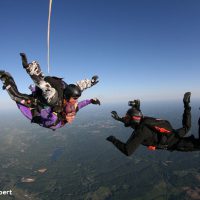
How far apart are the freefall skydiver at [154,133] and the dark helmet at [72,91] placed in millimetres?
1013

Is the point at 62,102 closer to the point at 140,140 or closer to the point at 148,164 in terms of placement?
the point at 140,140

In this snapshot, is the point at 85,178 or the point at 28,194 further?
the point at 85,178

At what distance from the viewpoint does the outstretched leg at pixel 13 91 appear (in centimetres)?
579

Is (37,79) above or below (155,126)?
above

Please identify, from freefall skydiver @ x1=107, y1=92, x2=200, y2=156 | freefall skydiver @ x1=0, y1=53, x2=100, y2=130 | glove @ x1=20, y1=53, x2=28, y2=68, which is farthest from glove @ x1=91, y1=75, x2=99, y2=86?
glove @ x1=20, y1=53, x2=28, y2=68

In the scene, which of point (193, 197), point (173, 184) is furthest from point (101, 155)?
point (193, 197)

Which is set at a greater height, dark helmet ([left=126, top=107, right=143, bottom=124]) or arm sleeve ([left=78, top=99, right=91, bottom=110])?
arm sleeve ([left=78, top=99, right=91, bottom=110])

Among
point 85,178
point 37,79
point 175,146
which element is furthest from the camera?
point 85,178

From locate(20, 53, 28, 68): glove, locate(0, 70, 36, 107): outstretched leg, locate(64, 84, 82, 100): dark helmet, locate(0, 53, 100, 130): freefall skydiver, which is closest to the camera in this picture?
locate(20, 53, 28, 68): glove

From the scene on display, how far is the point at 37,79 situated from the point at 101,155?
510ft

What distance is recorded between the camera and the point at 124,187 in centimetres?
10706

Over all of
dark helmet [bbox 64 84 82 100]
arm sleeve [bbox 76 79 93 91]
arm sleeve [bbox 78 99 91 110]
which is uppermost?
arm sleeve [bbox 76 79 93 91]

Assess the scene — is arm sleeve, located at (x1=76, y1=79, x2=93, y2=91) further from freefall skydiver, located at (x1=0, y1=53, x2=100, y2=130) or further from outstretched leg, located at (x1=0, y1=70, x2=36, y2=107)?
outstretched leg, located at (x1=0, y1=70, x2=36, y2=107)

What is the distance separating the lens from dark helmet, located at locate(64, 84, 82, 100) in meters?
5.48
